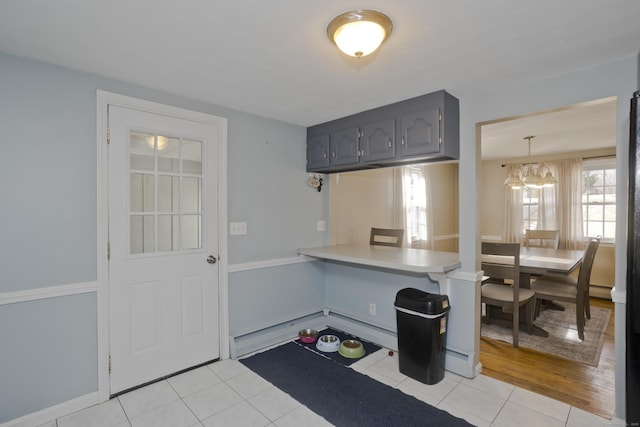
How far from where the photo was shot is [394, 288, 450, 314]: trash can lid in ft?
7.99

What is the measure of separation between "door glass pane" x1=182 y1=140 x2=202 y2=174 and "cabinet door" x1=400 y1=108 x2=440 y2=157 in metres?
1.74

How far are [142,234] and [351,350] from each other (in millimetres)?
2022

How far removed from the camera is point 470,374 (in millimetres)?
2541

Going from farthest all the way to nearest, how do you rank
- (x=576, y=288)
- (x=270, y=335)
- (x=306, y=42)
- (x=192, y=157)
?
(x=576, y=288)
(x=270, y=335)
(x=192, y=157)
(x=306, y=42)

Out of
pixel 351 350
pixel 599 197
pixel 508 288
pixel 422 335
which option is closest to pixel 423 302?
pixel 422 335

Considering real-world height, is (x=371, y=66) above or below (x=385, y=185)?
above

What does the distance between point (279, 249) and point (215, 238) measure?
724mm

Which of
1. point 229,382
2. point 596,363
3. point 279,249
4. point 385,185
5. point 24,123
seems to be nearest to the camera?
point 24,123

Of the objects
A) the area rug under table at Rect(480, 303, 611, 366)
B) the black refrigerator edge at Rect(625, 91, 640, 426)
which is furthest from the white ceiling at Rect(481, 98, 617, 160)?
the area rug under table at Rect(480, 303, 611, 366)

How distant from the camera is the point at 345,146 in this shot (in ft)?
10.4

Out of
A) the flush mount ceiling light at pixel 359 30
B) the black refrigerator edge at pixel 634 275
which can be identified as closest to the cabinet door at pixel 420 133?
the flush mount ceiling light at pixel 359 30

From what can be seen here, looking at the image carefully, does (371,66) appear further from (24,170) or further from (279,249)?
(24,170)

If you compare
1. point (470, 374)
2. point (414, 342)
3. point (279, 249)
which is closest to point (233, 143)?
point (279, 249)

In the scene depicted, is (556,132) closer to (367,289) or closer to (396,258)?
(396,258)
